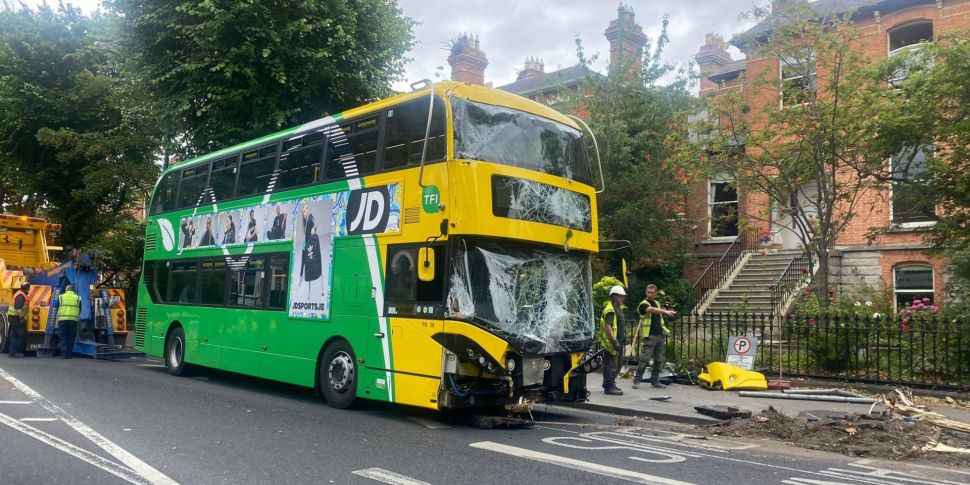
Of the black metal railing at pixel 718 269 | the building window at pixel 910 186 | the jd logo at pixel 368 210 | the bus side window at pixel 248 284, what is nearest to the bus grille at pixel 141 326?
the bus side window at pixel 248 284

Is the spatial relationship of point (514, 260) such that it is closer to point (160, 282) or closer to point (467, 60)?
point (160, 282)

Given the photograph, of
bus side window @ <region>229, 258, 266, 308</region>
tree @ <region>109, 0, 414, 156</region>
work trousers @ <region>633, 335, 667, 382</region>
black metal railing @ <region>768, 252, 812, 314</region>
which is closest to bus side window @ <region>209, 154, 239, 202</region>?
bus side window @ <region>229, 258, 266, 308</region>

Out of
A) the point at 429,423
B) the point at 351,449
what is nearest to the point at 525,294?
the point at 429,423

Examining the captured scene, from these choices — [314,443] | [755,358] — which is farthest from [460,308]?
[755,358]

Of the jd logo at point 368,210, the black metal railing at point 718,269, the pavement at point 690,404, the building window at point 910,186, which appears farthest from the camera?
the black metal railing at point 718,269

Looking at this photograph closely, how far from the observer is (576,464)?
21.1 feet

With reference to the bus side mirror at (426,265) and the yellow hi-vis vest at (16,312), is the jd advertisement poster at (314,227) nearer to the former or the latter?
the bus side mirror at (426,265)

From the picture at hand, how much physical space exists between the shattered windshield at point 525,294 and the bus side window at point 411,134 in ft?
4.25

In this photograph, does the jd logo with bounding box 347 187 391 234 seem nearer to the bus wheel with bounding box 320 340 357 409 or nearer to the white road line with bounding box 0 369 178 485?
the bus wheel with bounding box 320 340 357 409

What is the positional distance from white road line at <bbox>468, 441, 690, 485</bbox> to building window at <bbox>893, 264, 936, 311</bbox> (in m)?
16.7

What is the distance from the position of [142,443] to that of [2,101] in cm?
2012

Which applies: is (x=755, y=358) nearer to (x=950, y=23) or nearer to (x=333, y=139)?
(x=333, y=139)

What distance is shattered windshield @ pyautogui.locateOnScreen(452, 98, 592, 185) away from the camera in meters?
8.62

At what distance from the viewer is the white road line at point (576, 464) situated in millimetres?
5844
